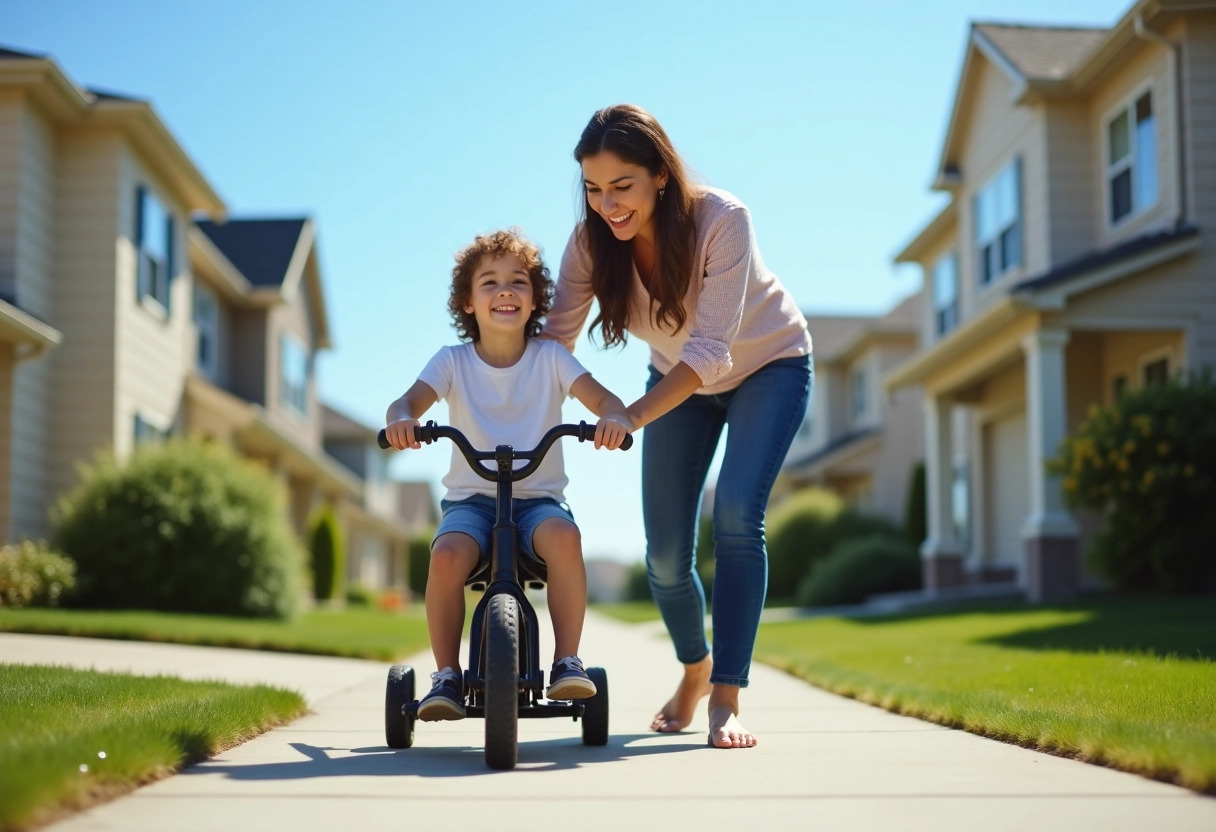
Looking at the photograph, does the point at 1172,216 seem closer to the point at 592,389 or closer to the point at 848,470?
the point at 592,389

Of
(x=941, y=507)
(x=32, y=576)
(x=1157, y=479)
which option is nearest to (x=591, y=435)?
(x=1157, y=479)

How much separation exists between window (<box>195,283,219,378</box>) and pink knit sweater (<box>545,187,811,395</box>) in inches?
707

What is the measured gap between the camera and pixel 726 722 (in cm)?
446

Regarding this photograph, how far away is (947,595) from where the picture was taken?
1912 centimetres

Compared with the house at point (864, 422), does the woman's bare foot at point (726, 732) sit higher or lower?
lower

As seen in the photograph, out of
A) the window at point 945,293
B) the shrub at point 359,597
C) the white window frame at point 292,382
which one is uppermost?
the window at point 945,293

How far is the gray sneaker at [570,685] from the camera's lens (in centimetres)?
397

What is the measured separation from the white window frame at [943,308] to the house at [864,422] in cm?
525

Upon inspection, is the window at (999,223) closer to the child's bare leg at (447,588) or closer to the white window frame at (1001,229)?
the white window frame at (1001,229)

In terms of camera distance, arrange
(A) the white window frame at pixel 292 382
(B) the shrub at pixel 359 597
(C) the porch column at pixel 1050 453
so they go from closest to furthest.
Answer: (C) the porch column at pixel 1050 453 < (A) the white window frame at pixel 292 382 < (B) the shrub at pixel 359 597

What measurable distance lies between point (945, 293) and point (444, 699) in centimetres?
2063

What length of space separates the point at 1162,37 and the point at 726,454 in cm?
1259

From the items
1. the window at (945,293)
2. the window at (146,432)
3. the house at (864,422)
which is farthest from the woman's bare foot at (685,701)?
the house at (864,422)

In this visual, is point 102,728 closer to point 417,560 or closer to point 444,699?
point 444,699
